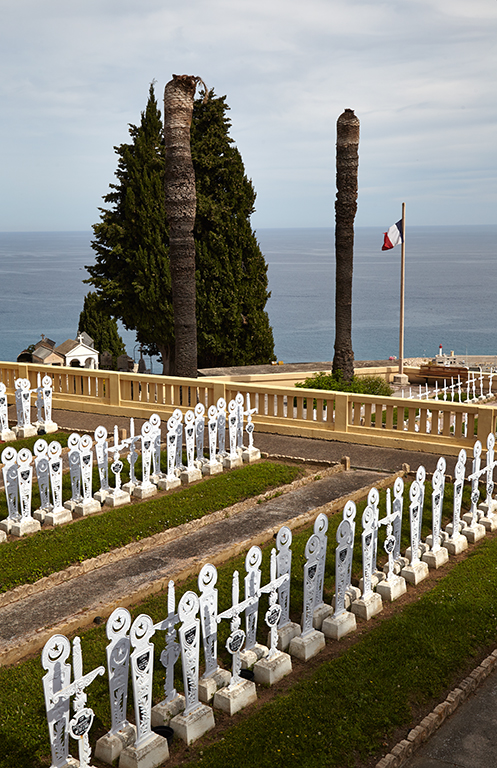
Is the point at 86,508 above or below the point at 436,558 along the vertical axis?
above

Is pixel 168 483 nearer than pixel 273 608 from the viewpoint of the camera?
No

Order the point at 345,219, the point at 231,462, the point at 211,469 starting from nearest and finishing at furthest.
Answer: the point at 211,469 → the point at 231,462 → the point at 345,219

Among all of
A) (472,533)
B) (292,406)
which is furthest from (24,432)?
(472,533)

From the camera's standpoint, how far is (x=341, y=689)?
20.7ft

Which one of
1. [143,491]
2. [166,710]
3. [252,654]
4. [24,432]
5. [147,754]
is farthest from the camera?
[24,432]

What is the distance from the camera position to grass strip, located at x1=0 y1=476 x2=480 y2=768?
221 inches

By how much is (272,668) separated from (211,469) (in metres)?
6.14

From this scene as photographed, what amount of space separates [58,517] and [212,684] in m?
4.56

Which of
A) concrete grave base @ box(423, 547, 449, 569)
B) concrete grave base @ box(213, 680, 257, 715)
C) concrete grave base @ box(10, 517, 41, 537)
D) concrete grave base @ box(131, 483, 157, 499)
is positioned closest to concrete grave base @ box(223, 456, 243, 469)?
concrete grave base @ box(131, 483, 157, 499)

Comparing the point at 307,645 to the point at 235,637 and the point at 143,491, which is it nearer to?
the point at 235,637

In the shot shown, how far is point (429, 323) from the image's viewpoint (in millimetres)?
117500

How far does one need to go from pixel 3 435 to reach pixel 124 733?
33.2 feet

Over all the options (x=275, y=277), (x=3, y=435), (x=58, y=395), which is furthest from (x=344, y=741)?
(x=275, y=277)

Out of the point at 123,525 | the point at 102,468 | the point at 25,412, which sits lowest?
the point at 123,525
